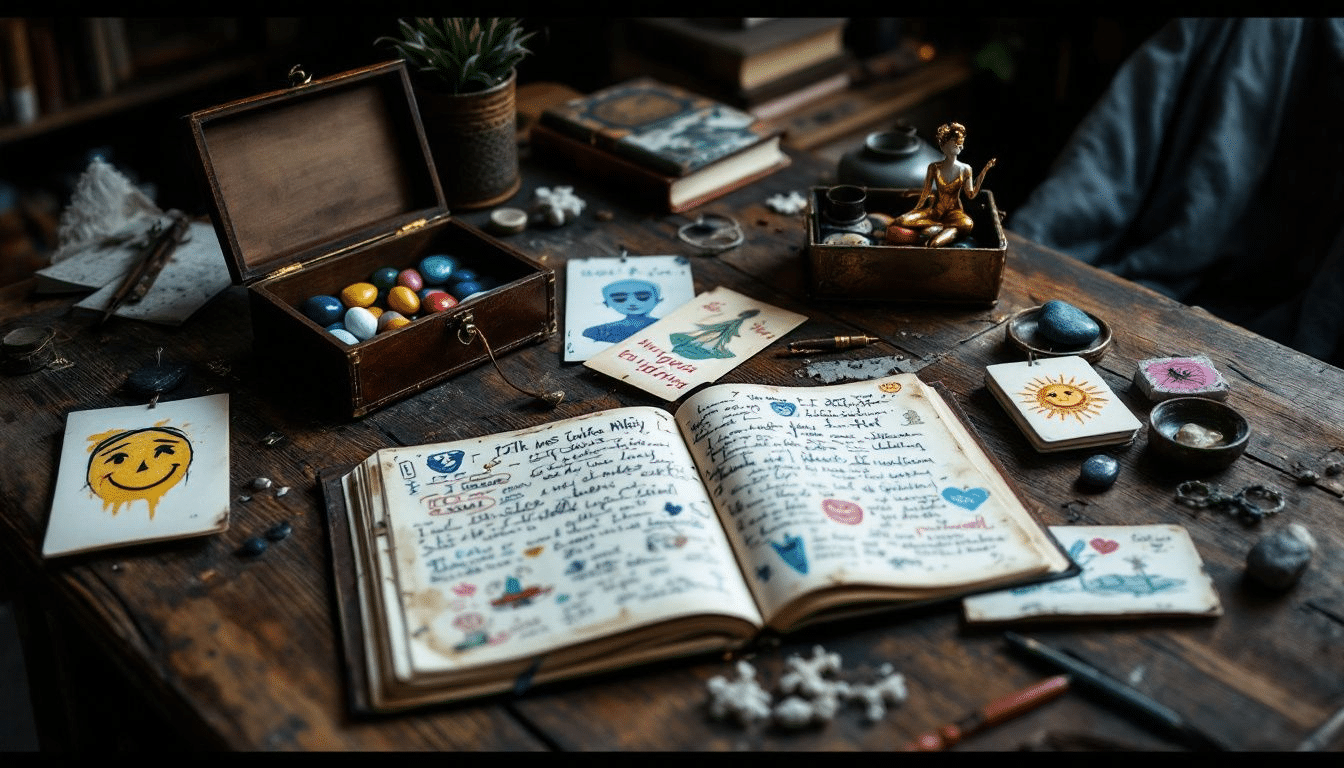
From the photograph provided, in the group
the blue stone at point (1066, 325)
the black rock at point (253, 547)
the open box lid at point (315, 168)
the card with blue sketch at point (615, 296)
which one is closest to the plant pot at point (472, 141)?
the open box lid at point (315, 168)

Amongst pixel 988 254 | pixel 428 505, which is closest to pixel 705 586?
pixel 428 505

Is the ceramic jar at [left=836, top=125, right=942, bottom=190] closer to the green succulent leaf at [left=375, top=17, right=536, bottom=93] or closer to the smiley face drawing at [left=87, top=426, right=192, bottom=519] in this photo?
the green succulent leaf at [left=375, top=17, right=536, bottom=93]

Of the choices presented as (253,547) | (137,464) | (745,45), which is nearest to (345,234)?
(137,464)

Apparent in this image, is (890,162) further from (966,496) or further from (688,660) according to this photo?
(688,660)

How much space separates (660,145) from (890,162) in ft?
1.24

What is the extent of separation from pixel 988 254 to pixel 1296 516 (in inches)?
19.7

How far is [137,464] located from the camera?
1.25 meters

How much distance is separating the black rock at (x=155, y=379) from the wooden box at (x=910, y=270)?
32.7 inches

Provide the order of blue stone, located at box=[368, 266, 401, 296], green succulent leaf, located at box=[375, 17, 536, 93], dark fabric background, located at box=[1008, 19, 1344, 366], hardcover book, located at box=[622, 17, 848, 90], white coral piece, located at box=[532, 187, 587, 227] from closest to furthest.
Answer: blue stone, located at box=[368, 266, 401, 296] < green succulent leaf, located at box=[375, 17, 536, 93] < white coral piece, located at box=[532, 187, 587, 227] < dark fabric background, located at box=[1008, 19, 1344, 366] < hardcover book, located at box=[622, 17, 848, 90]

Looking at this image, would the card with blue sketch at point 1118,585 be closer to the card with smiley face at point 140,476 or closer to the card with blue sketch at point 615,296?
the card with blue sketch at point 615,296

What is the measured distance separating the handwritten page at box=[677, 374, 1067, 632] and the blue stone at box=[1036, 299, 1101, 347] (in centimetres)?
22

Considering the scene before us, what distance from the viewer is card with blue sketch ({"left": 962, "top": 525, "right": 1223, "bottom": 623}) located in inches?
41.4

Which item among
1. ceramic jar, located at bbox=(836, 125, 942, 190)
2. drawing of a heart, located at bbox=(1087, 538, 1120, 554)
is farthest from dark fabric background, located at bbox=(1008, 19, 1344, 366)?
drawing of a heart, located at bbox=(1087, 538, 1120, 554)

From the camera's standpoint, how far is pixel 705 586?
3.40ft
